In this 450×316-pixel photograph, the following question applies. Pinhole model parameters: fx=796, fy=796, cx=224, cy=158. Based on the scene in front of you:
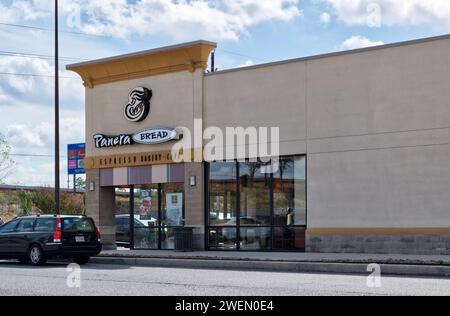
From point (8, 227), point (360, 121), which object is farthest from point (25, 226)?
point (360, 121)

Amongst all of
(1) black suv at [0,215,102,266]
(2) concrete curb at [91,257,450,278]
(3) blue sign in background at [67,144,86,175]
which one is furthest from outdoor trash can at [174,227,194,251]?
(3) blue sign in background at [67,144,86,175]

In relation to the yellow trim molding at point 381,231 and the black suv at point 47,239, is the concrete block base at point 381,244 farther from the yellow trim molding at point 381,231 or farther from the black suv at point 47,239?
the black suv at point 47,239

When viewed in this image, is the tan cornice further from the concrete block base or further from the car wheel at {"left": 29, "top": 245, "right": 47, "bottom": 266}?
the car wheel at {"left": 29, "top": 245, "right": 47, "bottom": 266}

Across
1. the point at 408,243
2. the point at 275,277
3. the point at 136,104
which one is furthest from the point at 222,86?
the point at 275,277

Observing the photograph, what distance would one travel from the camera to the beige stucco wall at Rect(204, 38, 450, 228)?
22.2m

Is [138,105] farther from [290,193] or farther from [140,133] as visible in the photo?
[290,193]

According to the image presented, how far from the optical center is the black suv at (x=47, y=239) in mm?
22250

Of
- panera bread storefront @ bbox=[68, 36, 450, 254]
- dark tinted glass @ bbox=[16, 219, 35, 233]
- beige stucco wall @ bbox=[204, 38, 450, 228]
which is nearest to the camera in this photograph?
beige stucco wall @ bbox=[204, 38, 450, 228]

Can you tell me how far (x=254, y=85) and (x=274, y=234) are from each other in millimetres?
4844

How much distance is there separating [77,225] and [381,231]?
8755 millimetres

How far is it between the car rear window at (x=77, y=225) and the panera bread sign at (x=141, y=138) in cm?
526

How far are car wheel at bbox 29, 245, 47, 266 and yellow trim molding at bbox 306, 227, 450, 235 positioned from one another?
26.0 feet

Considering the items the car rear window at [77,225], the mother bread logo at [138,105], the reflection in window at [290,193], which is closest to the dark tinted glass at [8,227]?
the car rear window at [77,225]
